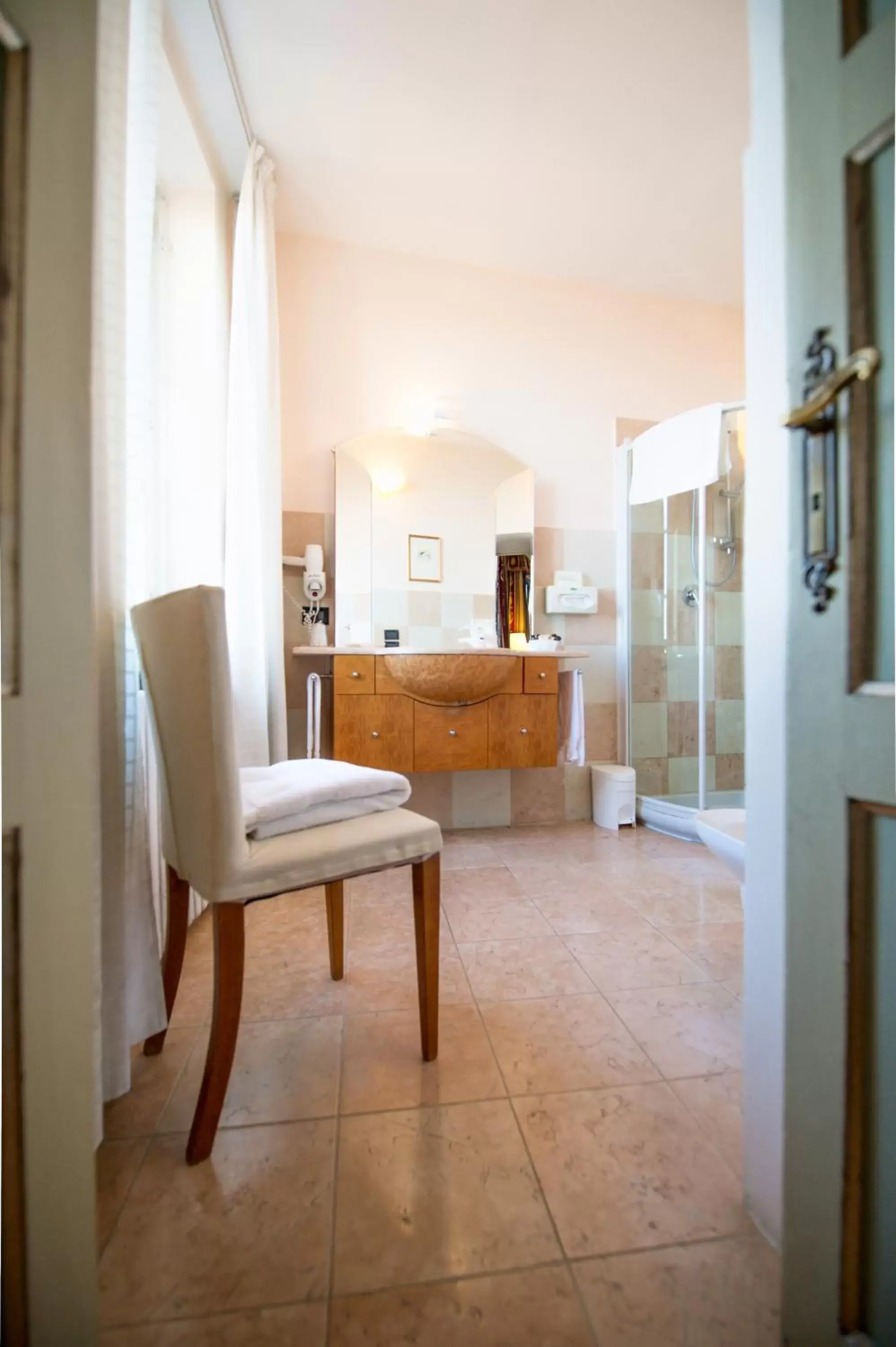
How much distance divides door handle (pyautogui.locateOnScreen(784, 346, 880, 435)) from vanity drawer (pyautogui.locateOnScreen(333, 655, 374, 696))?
1.67 metres

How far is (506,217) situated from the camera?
224cm

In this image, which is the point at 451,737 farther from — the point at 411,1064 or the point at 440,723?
the point at 411,1064

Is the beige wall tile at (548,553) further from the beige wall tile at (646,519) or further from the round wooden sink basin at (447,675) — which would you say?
the round wooden sink basin at (447,675)

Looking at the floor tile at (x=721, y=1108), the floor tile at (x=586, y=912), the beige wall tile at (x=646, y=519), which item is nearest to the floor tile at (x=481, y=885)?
the floor tile at (x=586, y=912)

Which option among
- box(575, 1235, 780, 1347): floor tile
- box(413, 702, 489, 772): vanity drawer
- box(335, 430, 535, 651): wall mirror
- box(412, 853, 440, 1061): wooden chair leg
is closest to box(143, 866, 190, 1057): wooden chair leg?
box(412, 853, 440, 1061): wooden chair leg

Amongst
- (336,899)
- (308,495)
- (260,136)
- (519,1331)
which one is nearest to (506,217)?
(260,136)

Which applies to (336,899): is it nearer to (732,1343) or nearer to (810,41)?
(732,1343)

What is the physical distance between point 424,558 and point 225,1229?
7.25 feet

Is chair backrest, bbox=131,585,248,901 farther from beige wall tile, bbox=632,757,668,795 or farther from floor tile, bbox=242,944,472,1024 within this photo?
beige wall tile, bbox=632,757,668,795

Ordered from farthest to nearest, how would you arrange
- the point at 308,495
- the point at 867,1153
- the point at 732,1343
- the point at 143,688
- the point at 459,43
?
the point at 308,495 < the point at 459,43 < the point at 143,688 < the point at 732,1343 < the point at 867,1153

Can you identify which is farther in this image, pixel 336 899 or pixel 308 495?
pixel 308 495

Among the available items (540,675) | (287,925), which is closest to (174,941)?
(287,925)

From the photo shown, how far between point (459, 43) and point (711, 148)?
1038mm

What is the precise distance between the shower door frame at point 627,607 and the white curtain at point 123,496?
2.27 m
